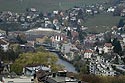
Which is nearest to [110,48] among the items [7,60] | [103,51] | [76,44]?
[103,51]

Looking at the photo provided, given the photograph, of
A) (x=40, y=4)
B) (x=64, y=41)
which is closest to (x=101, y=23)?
(x=64, y=41)

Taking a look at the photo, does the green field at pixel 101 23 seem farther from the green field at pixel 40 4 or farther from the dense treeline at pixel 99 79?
the dense treeline at pixel 99 79

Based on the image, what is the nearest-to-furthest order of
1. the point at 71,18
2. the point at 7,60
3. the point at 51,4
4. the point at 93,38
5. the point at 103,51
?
1. the point at 7,60
2. the point at 103,51
3. the point at 93,38
4. the point at 71,18
5. the point at 51,4

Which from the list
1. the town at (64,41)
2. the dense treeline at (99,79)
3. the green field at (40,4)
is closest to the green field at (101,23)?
the town at (64,41)

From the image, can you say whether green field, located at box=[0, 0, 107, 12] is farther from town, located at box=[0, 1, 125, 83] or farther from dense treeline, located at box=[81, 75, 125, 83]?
dense treeline, located at box=[81, 75, 125, 83]

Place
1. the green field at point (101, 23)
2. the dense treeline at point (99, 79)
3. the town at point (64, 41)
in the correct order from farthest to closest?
the green field at point (101, 23) → the town at point (64, 41) → the dense treeline at point (99, 79)

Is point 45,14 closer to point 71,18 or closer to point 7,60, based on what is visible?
point 71,18
